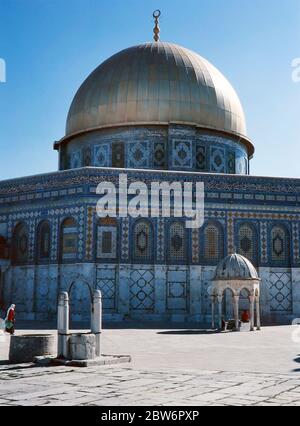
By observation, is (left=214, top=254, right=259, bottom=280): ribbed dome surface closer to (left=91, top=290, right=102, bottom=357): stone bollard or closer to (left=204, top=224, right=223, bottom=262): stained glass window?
(left=204, top=224, right=223, bottom=262): stained glass window

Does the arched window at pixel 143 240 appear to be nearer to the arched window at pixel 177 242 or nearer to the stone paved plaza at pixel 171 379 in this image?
the arched window at pixel 177 242

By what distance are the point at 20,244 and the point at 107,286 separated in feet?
15.8

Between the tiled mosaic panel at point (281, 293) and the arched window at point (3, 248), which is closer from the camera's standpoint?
the tiled mosaic panel at point (281, 293)

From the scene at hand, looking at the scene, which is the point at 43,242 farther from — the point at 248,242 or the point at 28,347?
the point at 28,347

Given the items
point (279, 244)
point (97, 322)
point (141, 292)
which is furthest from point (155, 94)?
point (97, 322)

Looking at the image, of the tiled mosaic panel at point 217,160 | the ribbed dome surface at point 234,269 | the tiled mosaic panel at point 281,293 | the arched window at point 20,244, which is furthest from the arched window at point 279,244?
the arched window at point 20,244

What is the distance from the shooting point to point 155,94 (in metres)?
26.2

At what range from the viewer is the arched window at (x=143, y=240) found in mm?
22219

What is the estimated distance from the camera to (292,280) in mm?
23312

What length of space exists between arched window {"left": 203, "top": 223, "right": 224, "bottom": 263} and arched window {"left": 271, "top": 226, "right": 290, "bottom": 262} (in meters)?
2.22

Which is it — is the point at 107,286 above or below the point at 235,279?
below

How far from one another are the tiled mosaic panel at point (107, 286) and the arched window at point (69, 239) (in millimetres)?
1271

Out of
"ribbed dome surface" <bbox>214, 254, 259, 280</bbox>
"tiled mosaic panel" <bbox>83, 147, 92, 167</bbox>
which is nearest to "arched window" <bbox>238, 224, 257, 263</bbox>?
"ribbed dome surface" <bbox>214, 254, 259, 280</bbox>
